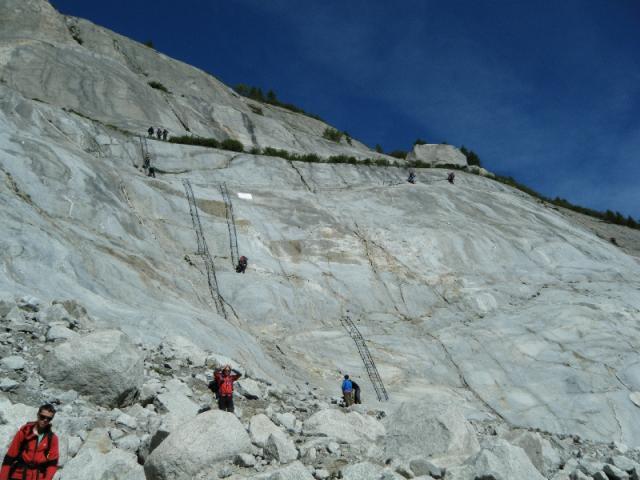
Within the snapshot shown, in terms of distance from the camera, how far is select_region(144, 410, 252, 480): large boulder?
7.49 metres

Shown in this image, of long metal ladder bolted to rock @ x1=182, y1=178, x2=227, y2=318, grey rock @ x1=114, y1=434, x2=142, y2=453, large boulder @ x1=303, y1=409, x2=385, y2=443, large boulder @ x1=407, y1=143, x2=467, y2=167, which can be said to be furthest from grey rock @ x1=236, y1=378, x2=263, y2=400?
large boulder @ x1=407, y1=143, x2=467, y2=167

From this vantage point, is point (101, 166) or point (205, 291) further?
point (101, 166)

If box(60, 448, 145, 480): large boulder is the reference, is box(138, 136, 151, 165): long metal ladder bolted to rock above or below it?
above

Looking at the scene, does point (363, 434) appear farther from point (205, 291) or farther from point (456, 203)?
point (456, 203)

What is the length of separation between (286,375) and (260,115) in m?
46.6

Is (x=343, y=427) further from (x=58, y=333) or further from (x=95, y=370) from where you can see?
(x=58, y=333)

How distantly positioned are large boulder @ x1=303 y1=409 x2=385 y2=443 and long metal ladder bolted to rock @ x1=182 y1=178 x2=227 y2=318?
37.9 ft

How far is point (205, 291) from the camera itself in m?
22.3

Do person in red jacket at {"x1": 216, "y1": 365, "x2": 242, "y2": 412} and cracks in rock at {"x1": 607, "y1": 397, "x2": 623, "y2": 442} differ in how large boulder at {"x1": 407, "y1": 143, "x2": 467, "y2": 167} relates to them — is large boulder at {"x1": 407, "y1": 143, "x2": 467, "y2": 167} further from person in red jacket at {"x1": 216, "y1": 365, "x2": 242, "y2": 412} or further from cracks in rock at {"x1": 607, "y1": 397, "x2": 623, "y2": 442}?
person in red jacket at {"x1": 216, "y1": 365, "x2": 242, "y2": 412}

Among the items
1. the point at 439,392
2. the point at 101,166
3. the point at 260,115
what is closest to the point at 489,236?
the point at 439,392

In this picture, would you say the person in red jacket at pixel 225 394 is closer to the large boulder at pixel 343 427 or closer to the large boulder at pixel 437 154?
the large boulder at pixel 343 427

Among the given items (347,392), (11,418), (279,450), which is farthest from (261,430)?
(347,392)

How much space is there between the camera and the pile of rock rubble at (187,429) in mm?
7723

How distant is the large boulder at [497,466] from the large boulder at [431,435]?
0.91 m
